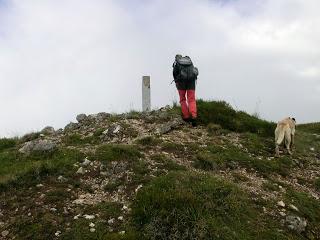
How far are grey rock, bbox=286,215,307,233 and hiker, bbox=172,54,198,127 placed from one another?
6142 mm

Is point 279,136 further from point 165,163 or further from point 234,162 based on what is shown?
point 165,163

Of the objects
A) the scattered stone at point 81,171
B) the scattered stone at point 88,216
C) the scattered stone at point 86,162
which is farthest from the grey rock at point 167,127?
the scattered stone at point 88,216

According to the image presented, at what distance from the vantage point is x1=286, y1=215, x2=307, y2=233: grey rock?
10367 millimetres

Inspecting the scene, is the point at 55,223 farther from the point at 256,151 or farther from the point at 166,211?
the point at 256,151

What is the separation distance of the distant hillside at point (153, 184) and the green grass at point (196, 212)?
19 mm

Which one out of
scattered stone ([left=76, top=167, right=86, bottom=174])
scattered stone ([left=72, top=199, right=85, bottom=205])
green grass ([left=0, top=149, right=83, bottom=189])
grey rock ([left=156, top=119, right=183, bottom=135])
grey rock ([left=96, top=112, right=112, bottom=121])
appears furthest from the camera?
grey rock ([left=96, top=112, right=112, bottom=121])

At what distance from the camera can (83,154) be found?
42.0ft

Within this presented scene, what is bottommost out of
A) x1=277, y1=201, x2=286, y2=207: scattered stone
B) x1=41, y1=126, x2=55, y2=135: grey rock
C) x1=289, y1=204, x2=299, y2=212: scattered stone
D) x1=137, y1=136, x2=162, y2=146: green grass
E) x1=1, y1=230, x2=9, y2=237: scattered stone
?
x1=1, y1=230, x2=9, y2=237: scattered stone

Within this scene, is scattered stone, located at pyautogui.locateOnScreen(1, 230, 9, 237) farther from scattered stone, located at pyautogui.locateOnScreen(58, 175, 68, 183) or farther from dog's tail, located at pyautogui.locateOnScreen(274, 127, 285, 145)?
dog's tail, located at pyautogui.locateOnScreen(274, 127, 285, 145)

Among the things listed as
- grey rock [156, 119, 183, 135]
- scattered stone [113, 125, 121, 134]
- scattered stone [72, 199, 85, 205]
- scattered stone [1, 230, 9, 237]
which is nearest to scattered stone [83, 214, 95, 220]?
scattered stone [72, 199, 85, 205]

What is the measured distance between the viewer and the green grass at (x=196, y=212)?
9.56 meters

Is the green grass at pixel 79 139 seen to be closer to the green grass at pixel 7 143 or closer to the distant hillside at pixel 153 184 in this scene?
the distant hillside at pixel 153 184

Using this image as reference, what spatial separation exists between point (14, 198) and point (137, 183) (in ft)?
8.34

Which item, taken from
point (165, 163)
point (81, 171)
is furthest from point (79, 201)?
point (165, 163)
